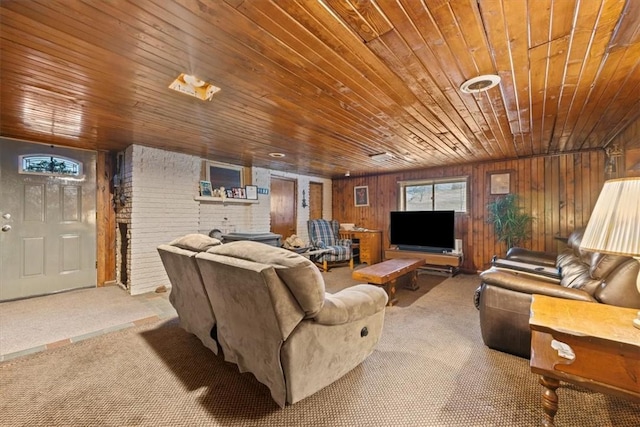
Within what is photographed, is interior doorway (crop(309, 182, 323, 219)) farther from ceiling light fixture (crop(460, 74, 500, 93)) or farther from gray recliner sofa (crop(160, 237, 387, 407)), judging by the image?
gray recliner sofa (crop(160, 237, 387, 407))

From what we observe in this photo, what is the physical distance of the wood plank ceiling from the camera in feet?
4.20

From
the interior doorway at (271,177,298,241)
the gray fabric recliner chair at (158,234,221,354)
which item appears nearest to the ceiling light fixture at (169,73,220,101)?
the gray fabric recliner chair at (158,234,221,354)

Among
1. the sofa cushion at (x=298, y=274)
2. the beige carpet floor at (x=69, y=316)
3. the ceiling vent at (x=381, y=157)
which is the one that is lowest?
the beige carpet floor at (x=69, y=316)

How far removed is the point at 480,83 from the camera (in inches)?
76.5

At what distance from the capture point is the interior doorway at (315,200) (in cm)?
659

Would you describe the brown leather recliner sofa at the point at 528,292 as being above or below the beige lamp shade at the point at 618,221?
below

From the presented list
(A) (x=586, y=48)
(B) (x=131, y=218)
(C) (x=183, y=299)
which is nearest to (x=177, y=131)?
(B) (x=131, y=218)

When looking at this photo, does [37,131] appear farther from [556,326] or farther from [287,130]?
[556,326]

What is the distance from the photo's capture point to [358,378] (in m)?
1.81

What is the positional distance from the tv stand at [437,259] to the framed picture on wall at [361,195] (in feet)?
5.09

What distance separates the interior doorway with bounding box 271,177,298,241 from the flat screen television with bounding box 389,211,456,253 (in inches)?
86.0

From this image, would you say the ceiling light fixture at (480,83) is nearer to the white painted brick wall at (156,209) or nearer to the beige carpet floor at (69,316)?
the beige carpet floor at (69,316)

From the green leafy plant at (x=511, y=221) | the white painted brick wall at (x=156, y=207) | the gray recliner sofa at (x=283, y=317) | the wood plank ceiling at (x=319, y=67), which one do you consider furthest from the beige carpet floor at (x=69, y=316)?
the green leafy plant at (x=511, y=221)

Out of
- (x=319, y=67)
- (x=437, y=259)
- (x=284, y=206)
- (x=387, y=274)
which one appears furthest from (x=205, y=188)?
(x=437, y=259)
